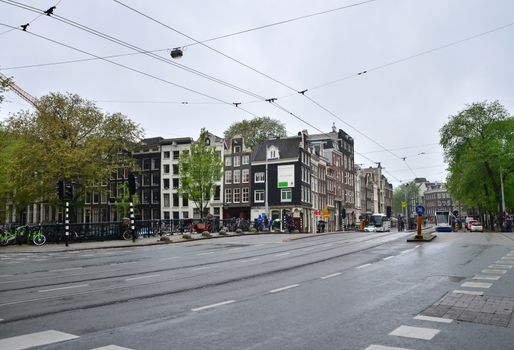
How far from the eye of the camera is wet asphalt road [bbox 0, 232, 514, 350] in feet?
19.3

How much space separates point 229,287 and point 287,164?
2366 inches

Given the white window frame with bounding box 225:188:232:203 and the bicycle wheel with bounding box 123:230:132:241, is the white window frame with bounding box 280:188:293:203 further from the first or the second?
the bicycle wheel with bounding box 123:230:132:241

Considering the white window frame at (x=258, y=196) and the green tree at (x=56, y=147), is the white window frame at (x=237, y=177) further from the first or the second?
the green tree at (x=56, y=147)

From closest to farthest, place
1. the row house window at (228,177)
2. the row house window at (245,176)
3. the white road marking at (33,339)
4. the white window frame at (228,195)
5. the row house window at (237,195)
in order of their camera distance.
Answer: the white road marking at (33,339), the row house window at (245,176), the row house window at (237,195), the white window frame at (228,195), the row house window at (228,177)

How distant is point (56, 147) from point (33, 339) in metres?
40.9

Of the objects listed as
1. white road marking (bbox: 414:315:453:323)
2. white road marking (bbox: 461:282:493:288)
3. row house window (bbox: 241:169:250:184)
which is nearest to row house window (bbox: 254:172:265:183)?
row house window (bbox: 241:169:250:184)

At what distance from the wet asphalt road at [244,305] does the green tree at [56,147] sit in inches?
1174

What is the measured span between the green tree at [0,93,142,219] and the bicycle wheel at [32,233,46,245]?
10631 millimetres

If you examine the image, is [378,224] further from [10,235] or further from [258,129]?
[10,235]

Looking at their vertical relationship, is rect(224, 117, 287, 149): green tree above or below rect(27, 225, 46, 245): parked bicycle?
above

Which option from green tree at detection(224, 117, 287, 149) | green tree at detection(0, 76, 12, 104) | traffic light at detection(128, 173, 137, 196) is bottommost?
traffic light at detection(128, 173, 137, 196)

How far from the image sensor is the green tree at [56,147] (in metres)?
42.1

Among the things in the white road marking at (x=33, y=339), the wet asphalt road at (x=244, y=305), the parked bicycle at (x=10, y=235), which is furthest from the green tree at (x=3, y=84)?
the white road marking at (x=33, y=339)

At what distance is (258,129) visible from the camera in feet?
258
